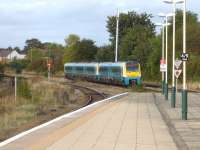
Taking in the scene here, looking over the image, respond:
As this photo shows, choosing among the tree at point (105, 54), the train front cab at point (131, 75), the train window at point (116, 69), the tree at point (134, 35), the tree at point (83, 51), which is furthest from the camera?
the tree at point (83, 51)

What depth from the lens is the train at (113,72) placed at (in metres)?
67.1

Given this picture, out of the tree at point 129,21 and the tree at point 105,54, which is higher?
the tree at point 129,21

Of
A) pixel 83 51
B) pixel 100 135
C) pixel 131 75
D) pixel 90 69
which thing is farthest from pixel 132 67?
pixel 83 51

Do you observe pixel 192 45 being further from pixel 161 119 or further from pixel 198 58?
pixel 161 119

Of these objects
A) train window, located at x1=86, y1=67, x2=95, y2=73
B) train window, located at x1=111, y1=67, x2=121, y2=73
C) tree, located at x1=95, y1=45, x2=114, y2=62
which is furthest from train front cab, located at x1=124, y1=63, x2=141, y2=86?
tree, located at x1=95, y1=45, x2=114, y2=62

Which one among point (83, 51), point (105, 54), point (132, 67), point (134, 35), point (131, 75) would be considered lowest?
point (131, 75)

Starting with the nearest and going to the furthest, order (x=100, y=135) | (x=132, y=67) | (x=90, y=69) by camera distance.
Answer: (x=100, y=135)
(x=132, y=67)
(x=90, y=69)

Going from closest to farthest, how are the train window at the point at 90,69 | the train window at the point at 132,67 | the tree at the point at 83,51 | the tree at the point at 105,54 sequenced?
the train window at the point at 132,67 → the train window at the point at 90,69 → the tree at the point at 105,54 → the tree at the point at 83,51

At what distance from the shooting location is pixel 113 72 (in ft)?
232

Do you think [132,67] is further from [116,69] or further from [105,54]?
[105,54]

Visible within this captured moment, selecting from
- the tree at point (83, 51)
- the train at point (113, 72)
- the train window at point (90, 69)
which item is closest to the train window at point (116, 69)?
the train at point (113, 72)

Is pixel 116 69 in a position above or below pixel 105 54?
below

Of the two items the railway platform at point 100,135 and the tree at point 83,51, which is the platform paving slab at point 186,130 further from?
the tree at point 83,51

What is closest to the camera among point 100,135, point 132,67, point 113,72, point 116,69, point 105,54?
point 100,135
